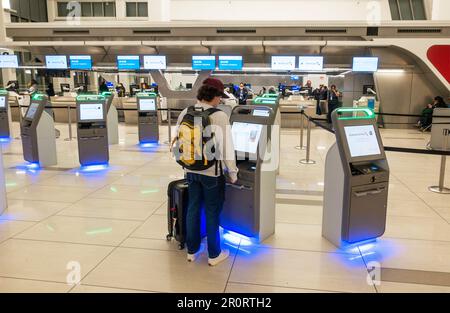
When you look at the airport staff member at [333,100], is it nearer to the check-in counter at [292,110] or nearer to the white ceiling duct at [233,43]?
the check-in counter at [292,110]

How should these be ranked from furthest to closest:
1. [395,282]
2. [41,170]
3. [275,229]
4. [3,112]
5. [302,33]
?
[302,33]
[3,112]
[41,170]
[275,229]
[395,282]

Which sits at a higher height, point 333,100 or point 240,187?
point 333,100

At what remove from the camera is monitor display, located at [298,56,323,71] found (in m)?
12.8

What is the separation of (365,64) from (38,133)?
10381 millimetres

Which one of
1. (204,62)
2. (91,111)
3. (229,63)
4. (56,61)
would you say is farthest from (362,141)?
(56,61)

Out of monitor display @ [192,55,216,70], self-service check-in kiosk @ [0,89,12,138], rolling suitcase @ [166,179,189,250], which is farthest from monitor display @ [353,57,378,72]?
rolling suitcase @ [166,179,189,250]

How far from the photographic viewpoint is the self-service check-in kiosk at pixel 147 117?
31.3ft

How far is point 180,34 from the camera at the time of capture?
13.9 m

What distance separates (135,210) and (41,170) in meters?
2.97

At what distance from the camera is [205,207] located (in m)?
3.11

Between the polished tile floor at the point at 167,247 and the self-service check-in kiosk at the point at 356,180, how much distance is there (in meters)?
0.21

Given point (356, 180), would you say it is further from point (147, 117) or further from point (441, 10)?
point (441, 10)
